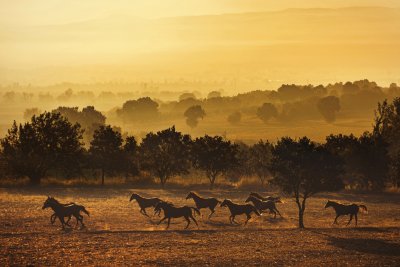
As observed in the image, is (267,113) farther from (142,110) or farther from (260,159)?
(260,159)

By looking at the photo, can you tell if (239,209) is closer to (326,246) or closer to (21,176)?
(326,246)

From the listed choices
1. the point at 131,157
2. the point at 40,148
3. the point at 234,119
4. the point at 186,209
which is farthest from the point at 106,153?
the point at 234,119

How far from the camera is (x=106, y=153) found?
232 ft

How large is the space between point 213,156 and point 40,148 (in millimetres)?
23091

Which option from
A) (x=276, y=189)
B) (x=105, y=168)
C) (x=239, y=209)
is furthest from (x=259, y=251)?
(x=105, y=168)

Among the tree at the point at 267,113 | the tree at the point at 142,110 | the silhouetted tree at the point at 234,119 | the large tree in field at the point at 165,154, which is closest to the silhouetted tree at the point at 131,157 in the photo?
the large tree in field at the point at 165,154

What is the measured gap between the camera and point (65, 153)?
69812 mm

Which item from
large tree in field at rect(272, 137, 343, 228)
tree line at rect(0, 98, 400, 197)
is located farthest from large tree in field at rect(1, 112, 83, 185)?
large tree in field at rect(272, 137, 343, 228)

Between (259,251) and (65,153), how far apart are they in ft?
145

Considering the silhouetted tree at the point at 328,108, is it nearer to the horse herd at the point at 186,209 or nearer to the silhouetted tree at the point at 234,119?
the silhouetted tree at the point at 234,119

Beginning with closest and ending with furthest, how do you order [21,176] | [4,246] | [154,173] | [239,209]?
[4,246]
[239,209]
[21,176]
[154,173]

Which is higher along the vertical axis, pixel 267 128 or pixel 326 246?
pixel 267 128

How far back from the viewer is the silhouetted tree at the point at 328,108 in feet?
555

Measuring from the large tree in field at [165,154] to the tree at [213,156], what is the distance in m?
1.74
